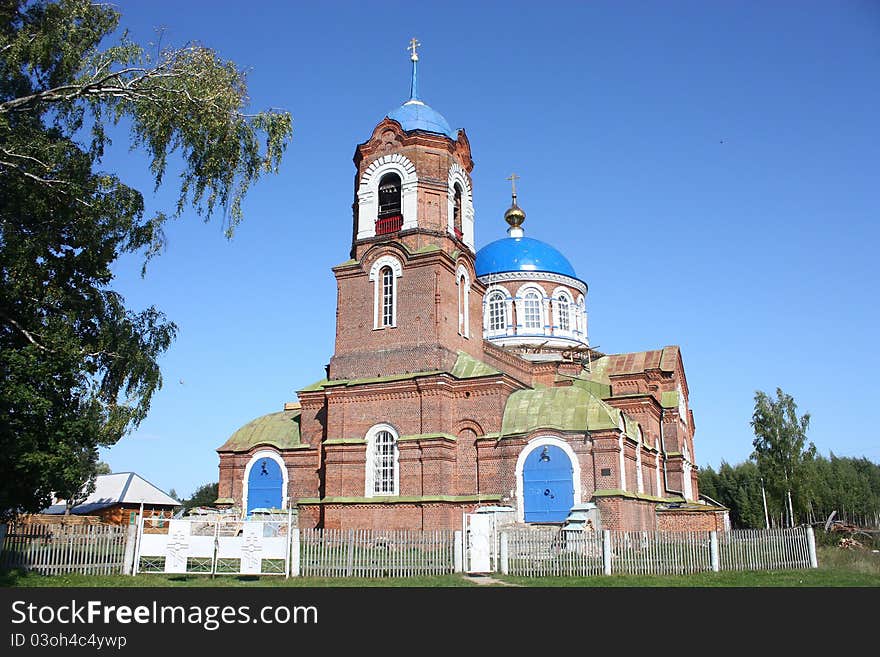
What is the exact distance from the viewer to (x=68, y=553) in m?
16.1

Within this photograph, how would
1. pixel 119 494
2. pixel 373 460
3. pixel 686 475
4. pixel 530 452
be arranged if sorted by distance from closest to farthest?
pixel 530 452 → pixel 373 460 → pixel 686 475 → pixel 119 494

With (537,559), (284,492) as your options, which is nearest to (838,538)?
(537,559)

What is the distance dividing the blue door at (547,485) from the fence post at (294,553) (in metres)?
8.06

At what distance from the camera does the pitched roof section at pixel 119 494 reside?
1601 inches

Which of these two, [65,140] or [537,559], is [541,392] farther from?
[65,140]

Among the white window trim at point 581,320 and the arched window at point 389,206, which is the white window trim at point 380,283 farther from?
the white window trim at point 581,320

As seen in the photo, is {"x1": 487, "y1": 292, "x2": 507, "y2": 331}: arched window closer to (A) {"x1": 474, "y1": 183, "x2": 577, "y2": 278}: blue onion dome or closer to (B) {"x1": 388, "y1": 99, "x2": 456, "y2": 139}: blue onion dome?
(A) {"x1": 474, "y1": 183, "x2": 577, "y2": 278}: blue onion dome

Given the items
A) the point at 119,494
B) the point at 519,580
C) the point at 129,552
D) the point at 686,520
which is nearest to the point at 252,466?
the point at 129,552

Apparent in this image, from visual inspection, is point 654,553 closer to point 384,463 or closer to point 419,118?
point 384,463

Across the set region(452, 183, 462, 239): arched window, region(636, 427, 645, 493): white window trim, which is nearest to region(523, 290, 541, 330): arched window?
region(452, 183, 462, 239): arched window

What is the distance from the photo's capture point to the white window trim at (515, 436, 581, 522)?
21.2 metres

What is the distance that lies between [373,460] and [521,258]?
48.6 ft
